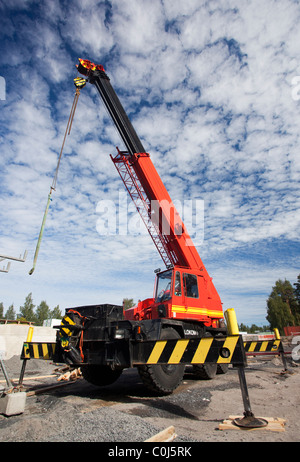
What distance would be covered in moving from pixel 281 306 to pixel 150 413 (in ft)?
170

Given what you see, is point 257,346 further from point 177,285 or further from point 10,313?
point 10,313

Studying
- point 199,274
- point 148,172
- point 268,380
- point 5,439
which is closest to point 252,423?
point 5,439

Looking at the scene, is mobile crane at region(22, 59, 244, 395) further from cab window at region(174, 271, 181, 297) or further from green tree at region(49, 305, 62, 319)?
green tree at region(49, 305, 62, 319)

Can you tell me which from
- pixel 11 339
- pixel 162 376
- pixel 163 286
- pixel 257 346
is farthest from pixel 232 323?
pixel 11 339

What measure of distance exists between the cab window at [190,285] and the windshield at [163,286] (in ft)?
1.53

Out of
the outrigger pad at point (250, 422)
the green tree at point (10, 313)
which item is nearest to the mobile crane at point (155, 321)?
the outrigger pad at point (250, 422)

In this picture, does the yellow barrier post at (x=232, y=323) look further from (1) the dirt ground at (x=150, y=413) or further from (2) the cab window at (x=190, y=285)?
(2) the cab window at (x=190, y=285)

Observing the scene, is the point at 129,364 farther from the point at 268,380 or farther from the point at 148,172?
the point at 148,172

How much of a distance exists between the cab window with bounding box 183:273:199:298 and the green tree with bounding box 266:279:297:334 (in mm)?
47802

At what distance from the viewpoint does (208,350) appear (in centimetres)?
388

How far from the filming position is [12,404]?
4.46m
